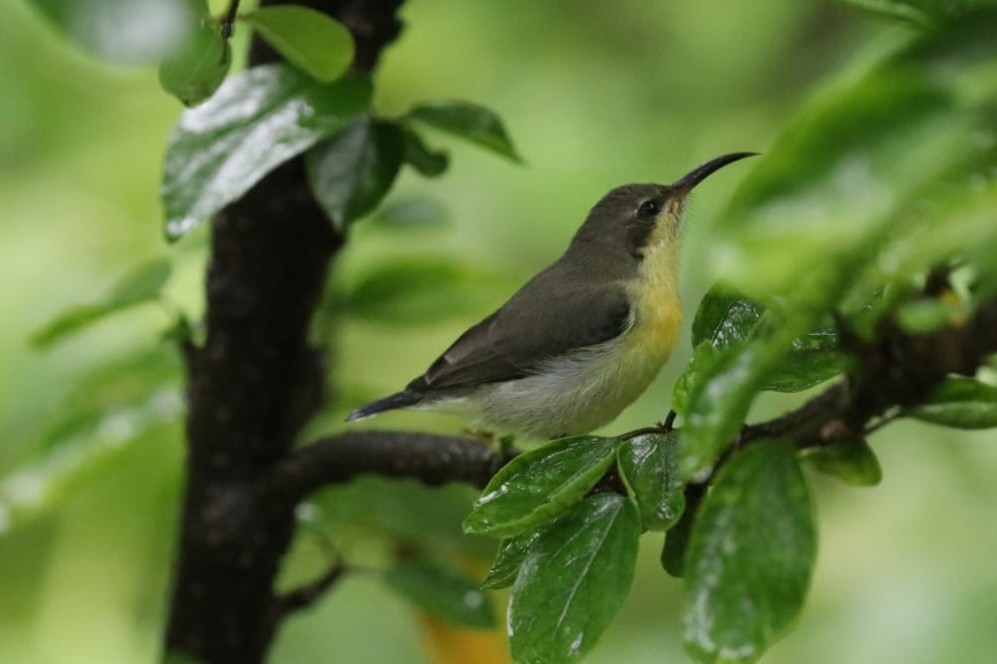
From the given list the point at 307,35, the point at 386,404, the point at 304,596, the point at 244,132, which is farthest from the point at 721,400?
the point at 386,404

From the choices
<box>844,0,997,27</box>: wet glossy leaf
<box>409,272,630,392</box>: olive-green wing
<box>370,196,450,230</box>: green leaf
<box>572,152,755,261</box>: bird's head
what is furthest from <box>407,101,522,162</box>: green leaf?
<box>572,152,755,261</box>: bird's head

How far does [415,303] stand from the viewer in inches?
65.8

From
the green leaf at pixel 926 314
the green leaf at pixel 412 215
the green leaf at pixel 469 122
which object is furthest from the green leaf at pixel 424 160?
the green leaf at pixel 926 314

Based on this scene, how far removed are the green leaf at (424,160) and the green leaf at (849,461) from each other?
2.02ft

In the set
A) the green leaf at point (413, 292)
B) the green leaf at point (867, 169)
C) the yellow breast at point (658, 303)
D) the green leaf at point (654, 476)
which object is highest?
the green leaf at point (867, 169)

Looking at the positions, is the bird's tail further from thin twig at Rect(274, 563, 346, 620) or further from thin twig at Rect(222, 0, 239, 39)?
thin twig at Rect(222, 0, 239, 39)

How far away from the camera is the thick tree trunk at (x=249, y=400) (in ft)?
4.47

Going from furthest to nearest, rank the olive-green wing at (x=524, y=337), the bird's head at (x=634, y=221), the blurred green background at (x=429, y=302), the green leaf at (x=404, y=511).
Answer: the bird's head at (x=634, y=221) → the olive-green wing at (x=524, y=337) → the blurred green background at (x=429, y=302) → the green leaf at (x=404, y=511)

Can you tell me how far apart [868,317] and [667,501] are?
0.18m

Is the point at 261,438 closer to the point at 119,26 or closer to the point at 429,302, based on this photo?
the point at 429,302

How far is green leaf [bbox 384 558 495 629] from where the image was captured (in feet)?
4.77

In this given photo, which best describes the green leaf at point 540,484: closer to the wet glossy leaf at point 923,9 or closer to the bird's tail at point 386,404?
the wet glossy leaf at point 923,9

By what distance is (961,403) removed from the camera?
0.74 m

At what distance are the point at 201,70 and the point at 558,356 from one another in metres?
1.21
